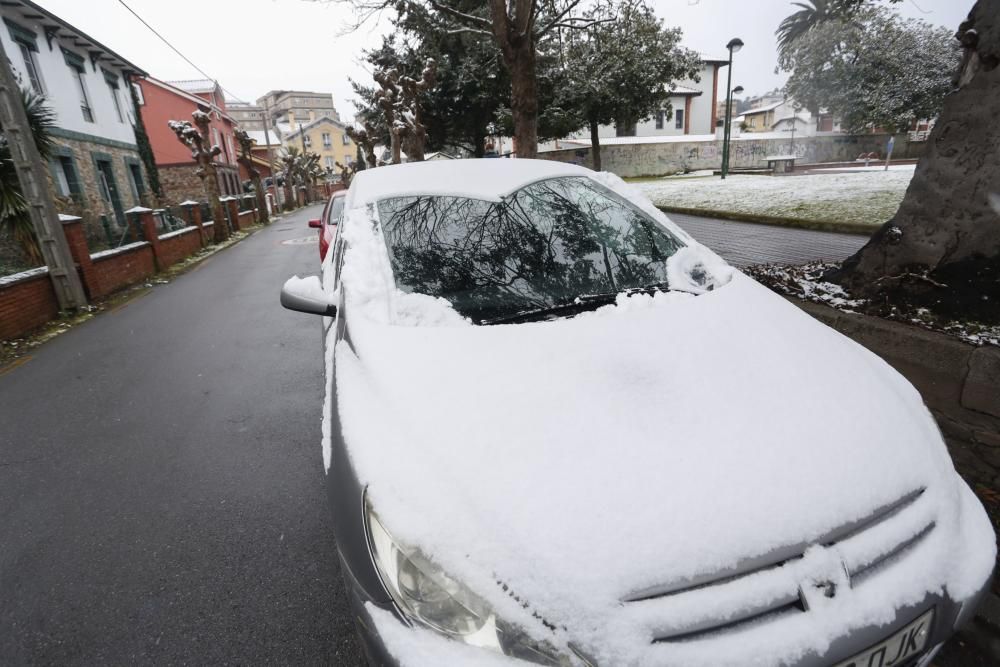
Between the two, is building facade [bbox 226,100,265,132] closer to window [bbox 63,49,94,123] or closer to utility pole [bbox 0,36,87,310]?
window [bbox 63,49,94,123]

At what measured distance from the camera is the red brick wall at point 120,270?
8396 mm

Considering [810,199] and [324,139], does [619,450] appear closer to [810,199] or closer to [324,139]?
[810,199]

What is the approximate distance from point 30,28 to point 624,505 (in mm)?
22001

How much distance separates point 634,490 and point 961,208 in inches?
139

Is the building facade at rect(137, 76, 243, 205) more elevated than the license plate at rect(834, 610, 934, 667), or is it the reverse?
the building facade at rect(137, 76, 243, 205)

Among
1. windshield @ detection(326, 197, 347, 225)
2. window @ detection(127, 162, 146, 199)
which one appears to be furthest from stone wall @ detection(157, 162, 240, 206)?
windshield @ detection(326, 197, 347, 225)

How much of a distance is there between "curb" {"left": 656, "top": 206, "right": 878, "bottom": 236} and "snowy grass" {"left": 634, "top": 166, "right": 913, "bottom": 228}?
0.09 metres

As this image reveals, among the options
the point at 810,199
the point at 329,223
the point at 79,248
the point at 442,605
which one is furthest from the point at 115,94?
the point at 442,605

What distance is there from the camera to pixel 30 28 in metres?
15.2

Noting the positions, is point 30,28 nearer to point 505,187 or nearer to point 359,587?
point 505,187

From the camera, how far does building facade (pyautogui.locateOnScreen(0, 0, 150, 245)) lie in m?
14.9

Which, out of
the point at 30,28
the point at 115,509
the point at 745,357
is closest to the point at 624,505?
the point at 745,357

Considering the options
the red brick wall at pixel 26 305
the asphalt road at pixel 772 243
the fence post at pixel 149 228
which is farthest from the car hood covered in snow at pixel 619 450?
the fence post at pixel 149 228

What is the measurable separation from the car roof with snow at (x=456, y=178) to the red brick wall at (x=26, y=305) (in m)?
6.13
